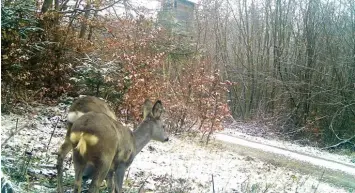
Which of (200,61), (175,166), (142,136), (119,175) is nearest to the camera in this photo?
(119,175)

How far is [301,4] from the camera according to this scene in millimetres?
22297

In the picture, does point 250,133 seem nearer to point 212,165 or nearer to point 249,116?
point 249,116

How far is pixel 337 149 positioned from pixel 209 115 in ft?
22.1

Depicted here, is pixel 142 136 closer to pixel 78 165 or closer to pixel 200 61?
pixel 78 165

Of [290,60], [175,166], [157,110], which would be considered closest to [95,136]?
[157,110]

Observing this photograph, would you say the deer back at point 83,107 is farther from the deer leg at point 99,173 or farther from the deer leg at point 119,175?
the deer leg at point 99,173

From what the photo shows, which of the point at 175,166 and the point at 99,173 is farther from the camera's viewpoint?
the point at 175,166

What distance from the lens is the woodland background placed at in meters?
11.1

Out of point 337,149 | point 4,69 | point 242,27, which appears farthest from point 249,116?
point 4,69

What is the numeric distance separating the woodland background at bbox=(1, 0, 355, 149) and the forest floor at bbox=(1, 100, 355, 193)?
110cm

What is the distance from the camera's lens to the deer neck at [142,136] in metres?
5.57

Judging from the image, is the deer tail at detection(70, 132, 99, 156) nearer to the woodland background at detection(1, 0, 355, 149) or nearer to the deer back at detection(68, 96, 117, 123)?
the deer back at detection(68, 96, 117, 123)

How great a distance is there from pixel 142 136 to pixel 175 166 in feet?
8.92

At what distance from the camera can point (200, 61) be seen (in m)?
16.1
